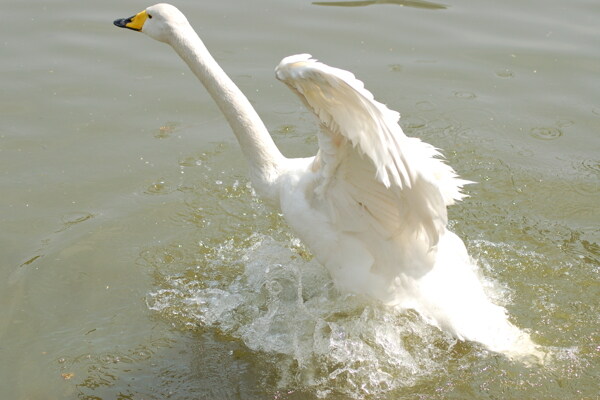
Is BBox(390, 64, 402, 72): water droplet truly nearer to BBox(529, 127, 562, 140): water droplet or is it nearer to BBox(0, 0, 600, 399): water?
BBox(0, 0, 600, 399): water

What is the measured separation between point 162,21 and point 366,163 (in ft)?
5.81

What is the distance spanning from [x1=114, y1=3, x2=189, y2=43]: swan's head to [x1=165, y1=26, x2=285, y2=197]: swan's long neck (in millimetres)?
178

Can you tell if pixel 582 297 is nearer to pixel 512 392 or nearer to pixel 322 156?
pixel 512 392

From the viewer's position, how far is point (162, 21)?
18.6ft

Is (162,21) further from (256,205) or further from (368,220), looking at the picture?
(368,220)

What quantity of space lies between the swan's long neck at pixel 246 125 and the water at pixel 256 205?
861 mm

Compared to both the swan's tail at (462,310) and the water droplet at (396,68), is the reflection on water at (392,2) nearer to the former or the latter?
the water droplet at (396,68)

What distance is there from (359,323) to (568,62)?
4.56 m

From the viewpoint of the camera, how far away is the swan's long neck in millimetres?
5477

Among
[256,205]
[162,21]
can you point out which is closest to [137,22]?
[162,21]

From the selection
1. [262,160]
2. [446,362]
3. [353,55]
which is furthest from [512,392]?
[353,55]

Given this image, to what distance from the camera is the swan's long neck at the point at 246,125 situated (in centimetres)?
548

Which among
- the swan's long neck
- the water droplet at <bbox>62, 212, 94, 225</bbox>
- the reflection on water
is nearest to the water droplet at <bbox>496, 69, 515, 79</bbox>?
the reflection on water

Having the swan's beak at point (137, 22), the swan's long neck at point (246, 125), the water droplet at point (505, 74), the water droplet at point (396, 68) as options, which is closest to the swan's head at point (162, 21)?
the swan's beak at point (137, 22)
